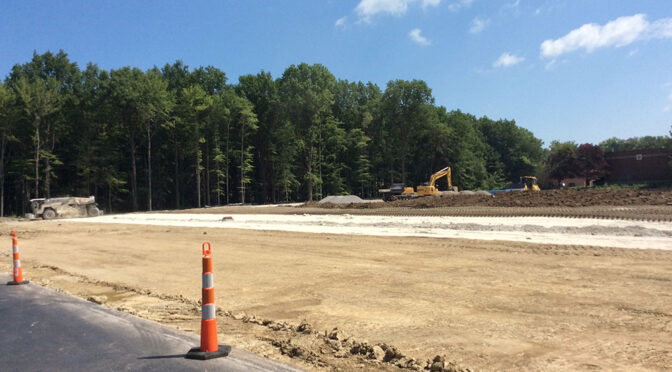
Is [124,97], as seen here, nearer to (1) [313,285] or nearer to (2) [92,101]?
(2) [92,101]

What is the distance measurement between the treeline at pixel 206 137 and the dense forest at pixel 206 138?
0.18 meters

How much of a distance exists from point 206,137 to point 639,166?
57.6 m

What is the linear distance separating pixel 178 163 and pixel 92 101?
1395 centimetres

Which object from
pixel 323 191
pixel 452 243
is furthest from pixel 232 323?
pixel 323 191

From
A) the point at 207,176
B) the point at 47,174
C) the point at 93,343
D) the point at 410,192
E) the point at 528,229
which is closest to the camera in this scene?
the point at 93,343

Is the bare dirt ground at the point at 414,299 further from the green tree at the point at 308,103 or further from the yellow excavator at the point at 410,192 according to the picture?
the green tree at the point at 308,103

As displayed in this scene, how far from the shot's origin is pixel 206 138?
202 feet

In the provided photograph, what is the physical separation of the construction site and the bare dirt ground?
31 millimetres

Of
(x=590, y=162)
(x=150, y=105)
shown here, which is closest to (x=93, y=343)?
(x=150, y=105)

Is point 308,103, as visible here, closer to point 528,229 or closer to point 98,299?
point 528,229

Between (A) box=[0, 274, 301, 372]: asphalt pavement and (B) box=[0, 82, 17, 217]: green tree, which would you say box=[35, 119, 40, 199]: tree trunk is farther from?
(A) box=[0, 274, 301, 372]: asphalt pavement

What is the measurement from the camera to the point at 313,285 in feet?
29.6

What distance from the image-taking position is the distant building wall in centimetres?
5409

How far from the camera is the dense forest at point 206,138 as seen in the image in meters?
55.4
